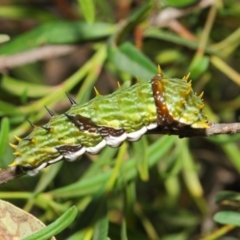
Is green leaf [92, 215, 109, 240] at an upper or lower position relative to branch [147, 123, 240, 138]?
lower

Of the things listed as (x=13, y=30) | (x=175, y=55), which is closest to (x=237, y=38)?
(x=175, y=55)

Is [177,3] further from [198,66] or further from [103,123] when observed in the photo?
[103,123]

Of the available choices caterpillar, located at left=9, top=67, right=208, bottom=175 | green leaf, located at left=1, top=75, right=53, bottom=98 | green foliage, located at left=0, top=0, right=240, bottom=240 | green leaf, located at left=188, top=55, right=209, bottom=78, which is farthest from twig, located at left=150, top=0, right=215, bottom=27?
caterpillar, located at left=9, top=67, right=208, bottom=175

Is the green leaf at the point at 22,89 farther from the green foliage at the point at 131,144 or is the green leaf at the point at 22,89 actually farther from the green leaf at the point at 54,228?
the green leaf at the point at 54,228

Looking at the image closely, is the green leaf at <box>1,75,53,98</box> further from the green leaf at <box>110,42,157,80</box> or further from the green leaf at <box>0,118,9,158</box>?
the green leaf at <box>0,118,9,158</box>

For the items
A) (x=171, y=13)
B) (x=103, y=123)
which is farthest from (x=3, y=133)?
(x=171, y=13)

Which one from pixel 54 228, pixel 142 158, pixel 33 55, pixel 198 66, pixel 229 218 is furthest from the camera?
pixel 33 55

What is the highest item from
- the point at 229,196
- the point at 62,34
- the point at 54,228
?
the point at 62,34
